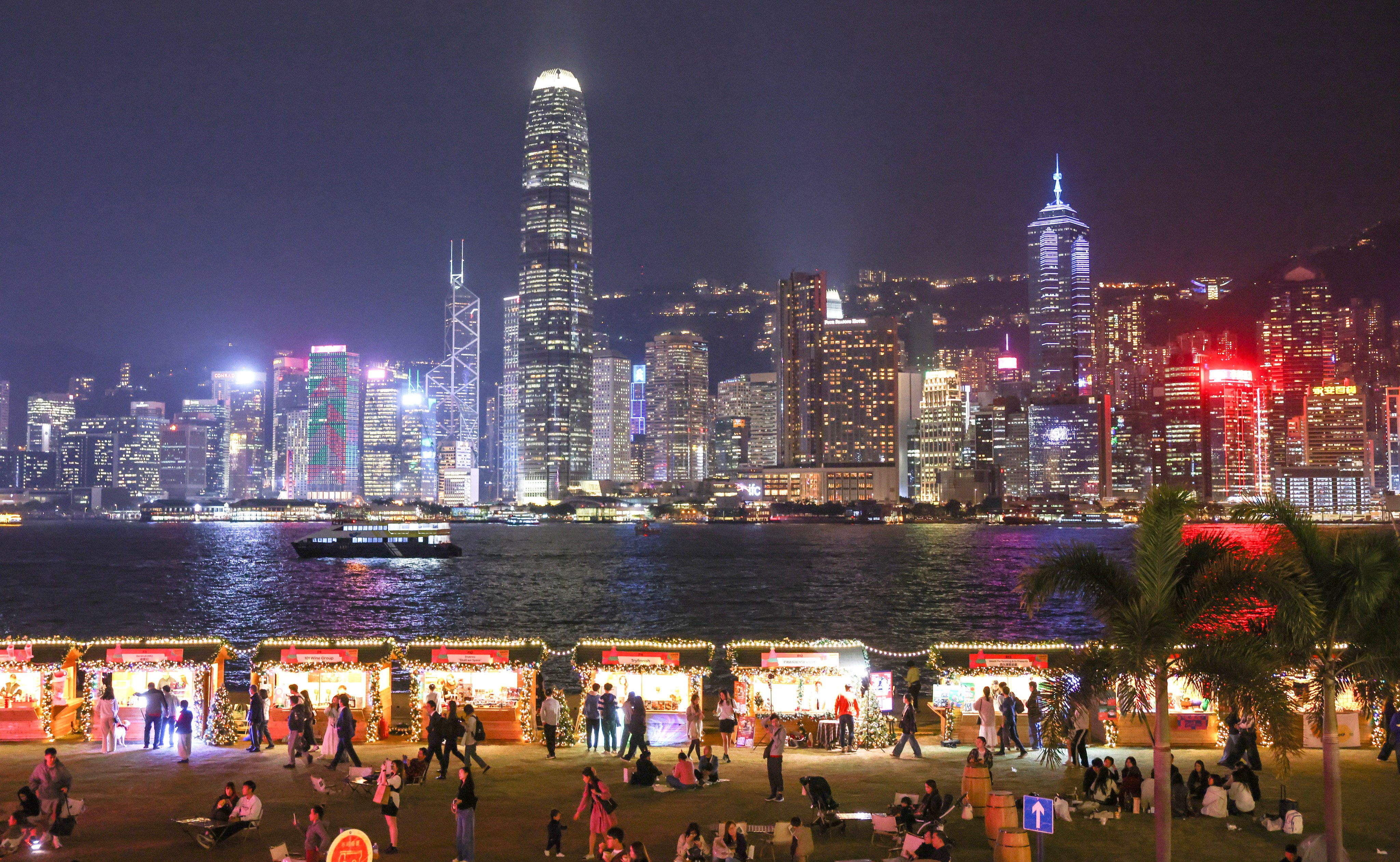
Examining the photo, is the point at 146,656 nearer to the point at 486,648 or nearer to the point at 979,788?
the point at 486,648

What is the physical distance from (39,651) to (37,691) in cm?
97

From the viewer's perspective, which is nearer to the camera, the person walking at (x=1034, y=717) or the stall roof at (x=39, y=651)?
the person walking at (x=1034, y=717)

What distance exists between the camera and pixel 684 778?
59.4 feet

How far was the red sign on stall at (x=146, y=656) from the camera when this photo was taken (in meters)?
22.7

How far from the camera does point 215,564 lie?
4621 inches

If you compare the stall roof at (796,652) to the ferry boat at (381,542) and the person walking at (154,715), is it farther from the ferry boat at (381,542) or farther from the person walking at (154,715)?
the ferry boat at (381,542)

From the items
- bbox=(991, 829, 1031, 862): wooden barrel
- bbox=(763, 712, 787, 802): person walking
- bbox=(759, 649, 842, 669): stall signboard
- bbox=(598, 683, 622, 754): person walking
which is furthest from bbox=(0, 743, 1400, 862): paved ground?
bbox=(759, 649, 842, 669): stall signboard

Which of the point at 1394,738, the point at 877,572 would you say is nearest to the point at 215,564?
the point at 877,572

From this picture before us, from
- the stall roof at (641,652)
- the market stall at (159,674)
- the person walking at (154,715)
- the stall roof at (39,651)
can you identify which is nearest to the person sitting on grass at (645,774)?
the stall roof at (641,652)

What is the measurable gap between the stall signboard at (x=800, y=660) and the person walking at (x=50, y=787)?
494 inches

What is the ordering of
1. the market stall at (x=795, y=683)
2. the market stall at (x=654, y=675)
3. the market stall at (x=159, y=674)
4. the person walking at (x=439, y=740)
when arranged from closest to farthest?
1. the person walking at (x=439, y=740)
2. the market stall at (x=654, y=675)
3. the market stall at (x=159, y=674)
4. the market stall at (x=795, y=683)

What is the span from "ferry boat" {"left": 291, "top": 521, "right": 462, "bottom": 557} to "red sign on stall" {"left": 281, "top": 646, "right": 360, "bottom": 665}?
114245 mm

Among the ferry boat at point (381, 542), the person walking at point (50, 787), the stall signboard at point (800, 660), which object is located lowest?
the ferry boat at point (381, 542)

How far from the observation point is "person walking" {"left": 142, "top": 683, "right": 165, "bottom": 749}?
2094 centimetres
